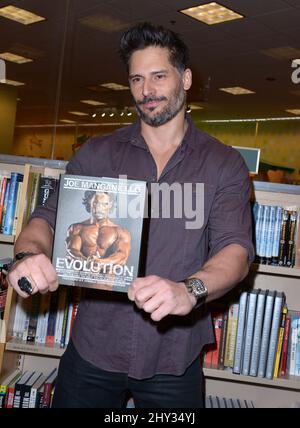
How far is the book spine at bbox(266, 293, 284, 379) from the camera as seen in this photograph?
1.82 m

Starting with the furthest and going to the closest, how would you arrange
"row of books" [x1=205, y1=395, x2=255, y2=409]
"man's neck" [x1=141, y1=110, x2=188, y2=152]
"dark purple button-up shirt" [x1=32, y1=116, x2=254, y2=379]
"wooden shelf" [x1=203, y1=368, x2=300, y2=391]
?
"row of books" [x1=205, y1=395, x2=255, y2=409], "wooden shelf" [x1=203, y1=368, x2=300, y2=391], "man's neck" [x1=141, y1=110, x2=188, y2=152], "dark purple button-up shirt" [x1=32, y1=116, x2=254, y2=379]

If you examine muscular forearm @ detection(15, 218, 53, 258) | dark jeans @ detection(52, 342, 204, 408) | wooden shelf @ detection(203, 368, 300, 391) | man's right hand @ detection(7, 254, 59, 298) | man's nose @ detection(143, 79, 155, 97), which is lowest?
wooden shelf @ detection(203, 368, 300, 391)

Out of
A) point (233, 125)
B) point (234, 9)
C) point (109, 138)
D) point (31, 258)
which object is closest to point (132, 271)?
point (31, 258)

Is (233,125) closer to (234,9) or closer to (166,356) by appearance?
(234,9)

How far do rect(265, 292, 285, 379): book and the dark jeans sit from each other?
445 millimetres

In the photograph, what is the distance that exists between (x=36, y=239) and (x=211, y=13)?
448 cm

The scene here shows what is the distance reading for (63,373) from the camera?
149 cm

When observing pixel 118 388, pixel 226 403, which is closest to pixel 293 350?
pixel 226 403

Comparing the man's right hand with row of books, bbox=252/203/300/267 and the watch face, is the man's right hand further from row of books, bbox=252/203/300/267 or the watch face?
row of books, bbox=252/203/300/267

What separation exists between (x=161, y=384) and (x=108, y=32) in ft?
17.6

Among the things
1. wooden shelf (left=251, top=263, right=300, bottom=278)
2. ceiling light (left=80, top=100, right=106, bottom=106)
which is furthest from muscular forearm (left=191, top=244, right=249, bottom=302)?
ceiling light (left=80, top=100, right=106, bottom=106)

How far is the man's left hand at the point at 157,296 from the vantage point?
3.30 feet

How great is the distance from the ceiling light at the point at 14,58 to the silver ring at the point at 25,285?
281 inches

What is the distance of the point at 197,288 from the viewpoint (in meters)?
1.10
